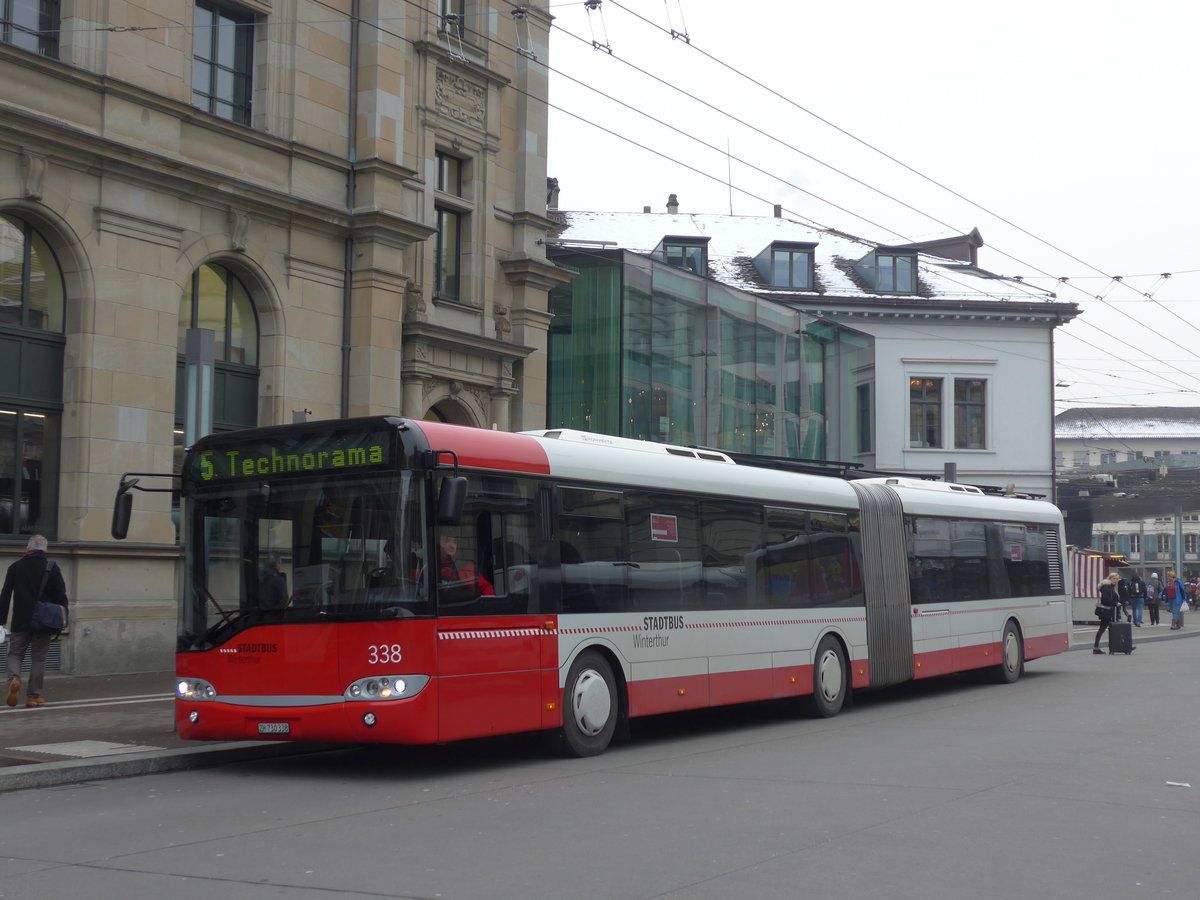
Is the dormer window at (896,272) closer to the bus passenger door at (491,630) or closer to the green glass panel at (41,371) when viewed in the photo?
the green glass panel at (41,371)

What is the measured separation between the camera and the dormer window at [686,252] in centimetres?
4731

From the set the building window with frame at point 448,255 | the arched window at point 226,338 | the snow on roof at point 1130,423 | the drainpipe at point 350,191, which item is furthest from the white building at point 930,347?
the snow on roof at point 1130,423

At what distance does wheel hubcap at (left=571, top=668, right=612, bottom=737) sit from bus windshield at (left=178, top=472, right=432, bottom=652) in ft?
6.77

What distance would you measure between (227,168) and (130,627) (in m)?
6.78

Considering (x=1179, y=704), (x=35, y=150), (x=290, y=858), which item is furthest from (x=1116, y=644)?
(x=290, y=858)

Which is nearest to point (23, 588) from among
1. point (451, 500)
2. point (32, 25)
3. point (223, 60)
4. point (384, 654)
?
point (384, 654)

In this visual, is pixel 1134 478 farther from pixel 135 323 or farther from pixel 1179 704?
pixel 135 323

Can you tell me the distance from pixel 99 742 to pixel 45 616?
117 inches

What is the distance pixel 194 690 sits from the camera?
1144 cm

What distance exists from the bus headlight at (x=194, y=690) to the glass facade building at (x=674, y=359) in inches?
724

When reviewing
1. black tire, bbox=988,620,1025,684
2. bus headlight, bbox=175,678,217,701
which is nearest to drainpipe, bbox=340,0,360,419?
black tire, bbox=988,620,1025,684

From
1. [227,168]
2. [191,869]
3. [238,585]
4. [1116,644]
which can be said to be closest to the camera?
[191,869]

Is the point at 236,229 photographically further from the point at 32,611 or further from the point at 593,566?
the point at 593,566

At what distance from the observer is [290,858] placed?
752 cm
